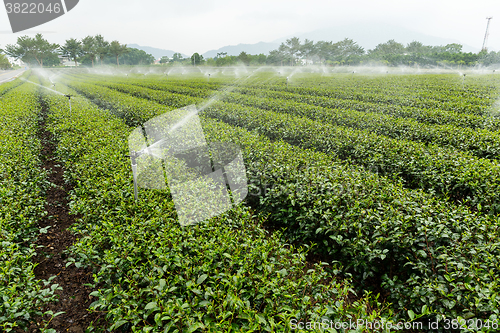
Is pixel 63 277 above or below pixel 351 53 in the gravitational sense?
below

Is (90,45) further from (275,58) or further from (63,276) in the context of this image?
(63,276)

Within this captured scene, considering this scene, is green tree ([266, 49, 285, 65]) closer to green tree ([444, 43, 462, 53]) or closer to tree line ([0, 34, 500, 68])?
tree line ([0, 34, 500, 68])

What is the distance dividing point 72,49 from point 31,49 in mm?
9730

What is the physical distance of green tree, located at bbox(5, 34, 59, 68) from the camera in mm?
68562

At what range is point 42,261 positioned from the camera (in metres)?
3.24

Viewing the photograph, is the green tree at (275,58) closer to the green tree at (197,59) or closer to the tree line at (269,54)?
the tree line at (269,54)

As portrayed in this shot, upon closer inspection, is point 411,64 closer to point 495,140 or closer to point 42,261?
point 495,140

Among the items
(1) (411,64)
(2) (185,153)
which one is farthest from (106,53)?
(2) (185,153)

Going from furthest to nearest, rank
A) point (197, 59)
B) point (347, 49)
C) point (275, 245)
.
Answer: point (347, 49) → point (197, 59) → point (275, 245)

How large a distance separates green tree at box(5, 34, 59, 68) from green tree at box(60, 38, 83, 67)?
4.11 m

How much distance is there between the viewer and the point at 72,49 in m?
72.5

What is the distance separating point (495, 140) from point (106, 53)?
85736mm

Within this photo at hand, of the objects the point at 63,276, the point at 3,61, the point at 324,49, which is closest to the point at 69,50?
the point at 3,61

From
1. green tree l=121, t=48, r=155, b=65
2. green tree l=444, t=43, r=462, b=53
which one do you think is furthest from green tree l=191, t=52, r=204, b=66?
green tree l=444, t=43, r=462, b=53
